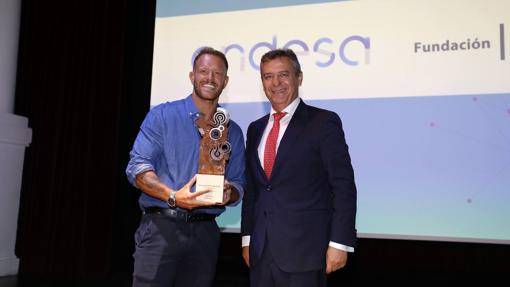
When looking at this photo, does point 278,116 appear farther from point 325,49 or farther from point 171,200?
point 325,49

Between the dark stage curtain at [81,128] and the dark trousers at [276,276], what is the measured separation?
8.71 feet

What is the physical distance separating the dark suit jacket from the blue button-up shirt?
0.19 meters

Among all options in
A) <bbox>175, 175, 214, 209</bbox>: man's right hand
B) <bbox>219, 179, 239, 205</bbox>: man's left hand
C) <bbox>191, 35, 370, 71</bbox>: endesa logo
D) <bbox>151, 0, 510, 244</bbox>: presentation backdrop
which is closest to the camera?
<bbox>175, 175, 214, 209</bbox>: man's right hand

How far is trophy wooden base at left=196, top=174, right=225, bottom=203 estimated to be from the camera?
1664 mm

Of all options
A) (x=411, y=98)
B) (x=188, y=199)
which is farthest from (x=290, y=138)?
(x=411, y=98)

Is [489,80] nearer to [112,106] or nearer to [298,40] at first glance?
[298,40]

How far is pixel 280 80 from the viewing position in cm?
196

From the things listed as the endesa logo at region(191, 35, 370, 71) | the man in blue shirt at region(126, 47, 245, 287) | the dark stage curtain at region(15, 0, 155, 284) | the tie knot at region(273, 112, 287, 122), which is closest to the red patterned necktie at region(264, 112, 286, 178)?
the tie knot at region(273, 112, 287, 122)

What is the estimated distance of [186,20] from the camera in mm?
3822

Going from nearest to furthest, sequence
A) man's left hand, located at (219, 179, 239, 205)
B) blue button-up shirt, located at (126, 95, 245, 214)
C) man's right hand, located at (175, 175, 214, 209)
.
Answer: man's right hand, located at (175, 175, 214, 209) → man's left hand, located at (219, 179, 239, 205) → blue button-up shirt, located at (126, 95, 245, 214)

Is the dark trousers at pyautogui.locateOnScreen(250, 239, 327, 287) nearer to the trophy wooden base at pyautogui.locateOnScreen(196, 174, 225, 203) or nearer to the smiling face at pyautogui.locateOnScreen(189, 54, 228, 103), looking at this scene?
the trophy wooden base at pyautogui.locateOnScreen(196, 174, 225, 203)

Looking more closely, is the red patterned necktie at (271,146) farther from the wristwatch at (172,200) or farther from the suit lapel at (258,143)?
the wristwatch at (172,200)

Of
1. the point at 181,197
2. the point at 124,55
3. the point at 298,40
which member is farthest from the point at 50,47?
the point at 181,197

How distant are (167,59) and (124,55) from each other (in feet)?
2.17
